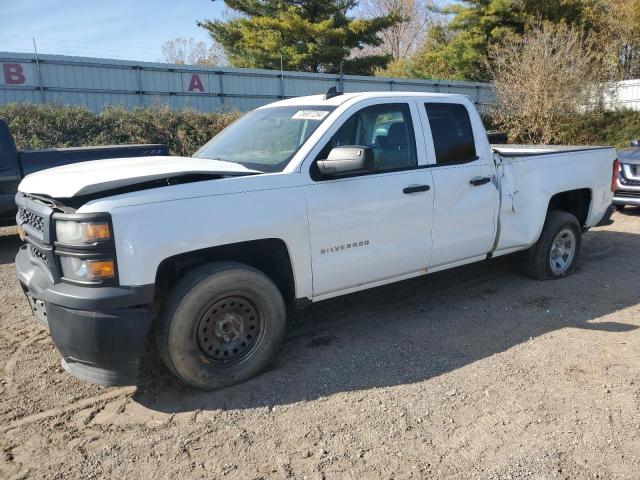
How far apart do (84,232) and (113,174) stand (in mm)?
528

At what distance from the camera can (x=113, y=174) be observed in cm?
352

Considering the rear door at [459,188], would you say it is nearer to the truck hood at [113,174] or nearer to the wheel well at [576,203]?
the wheel well at [576,203]

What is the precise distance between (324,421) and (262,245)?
1.25m

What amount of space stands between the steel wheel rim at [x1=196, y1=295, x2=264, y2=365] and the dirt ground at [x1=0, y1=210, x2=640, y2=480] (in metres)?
0.24

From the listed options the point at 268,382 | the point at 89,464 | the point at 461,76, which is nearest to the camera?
the point at 89,464

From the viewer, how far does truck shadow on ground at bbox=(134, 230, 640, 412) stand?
12.3ft

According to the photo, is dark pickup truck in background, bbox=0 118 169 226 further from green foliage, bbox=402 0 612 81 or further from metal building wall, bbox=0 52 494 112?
green foliage, bbox=402 0 612 81

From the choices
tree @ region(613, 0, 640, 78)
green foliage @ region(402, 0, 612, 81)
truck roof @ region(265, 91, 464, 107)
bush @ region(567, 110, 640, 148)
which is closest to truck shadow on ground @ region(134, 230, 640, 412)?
truck roof @ region(265, 91, 464, 107)

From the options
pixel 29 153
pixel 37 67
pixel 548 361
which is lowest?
pixel 548 361

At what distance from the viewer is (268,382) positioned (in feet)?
12.5

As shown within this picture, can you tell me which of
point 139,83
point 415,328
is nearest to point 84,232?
point 415,328

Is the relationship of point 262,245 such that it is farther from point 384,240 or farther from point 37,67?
point 37,67

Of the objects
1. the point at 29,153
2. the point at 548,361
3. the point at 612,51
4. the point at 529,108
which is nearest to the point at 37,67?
the point at 29,153

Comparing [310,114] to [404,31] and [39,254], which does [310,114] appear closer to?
[39,254]
